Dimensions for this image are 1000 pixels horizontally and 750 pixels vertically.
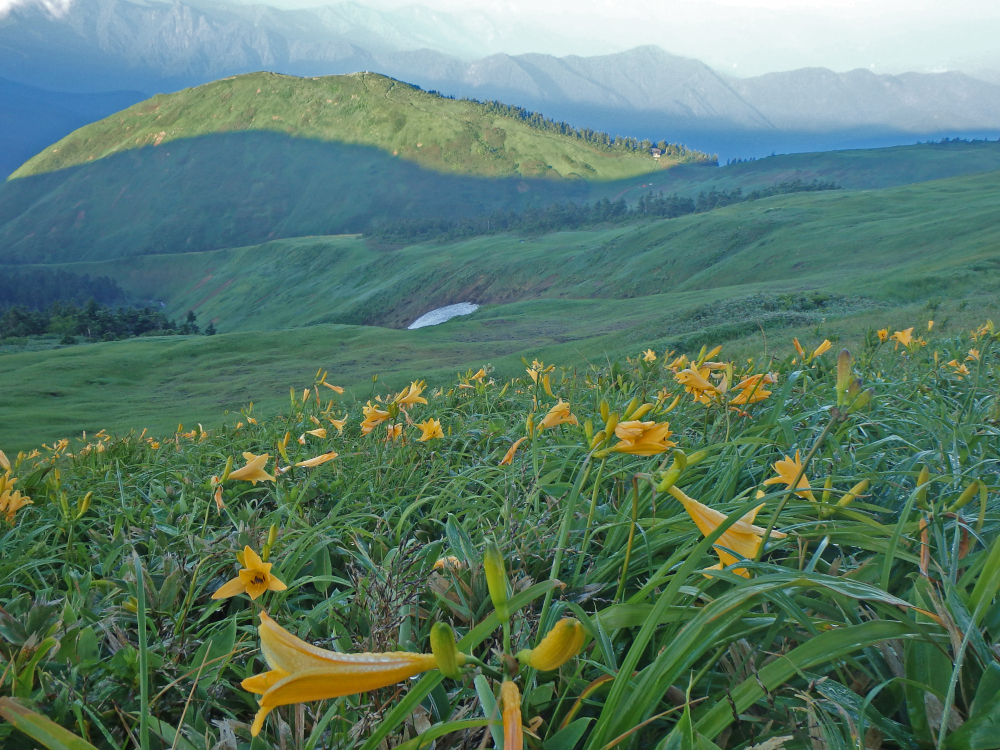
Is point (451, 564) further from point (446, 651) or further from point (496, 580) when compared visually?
point (446, 651)

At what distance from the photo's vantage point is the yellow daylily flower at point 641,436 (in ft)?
3.41

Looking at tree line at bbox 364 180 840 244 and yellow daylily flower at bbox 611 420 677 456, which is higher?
tree line at bbox 364 180 840 244

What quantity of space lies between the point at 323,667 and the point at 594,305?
39866mm

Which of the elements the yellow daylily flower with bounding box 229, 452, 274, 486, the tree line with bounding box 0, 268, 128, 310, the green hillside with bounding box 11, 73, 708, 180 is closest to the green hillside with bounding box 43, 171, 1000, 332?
the tree line with bounding box 0, 268, 128, 310

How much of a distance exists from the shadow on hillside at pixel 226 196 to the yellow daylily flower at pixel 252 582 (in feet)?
490

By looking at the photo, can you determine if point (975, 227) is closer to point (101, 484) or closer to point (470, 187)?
point (101, 484)

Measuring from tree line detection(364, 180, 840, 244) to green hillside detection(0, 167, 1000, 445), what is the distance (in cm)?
1649

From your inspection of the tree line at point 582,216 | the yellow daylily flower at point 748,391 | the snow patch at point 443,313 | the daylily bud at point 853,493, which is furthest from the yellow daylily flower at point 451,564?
the tree line at point 582,216

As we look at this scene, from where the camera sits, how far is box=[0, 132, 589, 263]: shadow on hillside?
146125 mm

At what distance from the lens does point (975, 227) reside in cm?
3294

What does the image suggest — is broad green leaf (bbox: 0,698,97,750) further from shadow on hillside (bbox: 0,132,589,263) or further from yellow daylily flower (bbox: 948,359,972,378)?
shadow on hillside (bbox: 0,132,589,263)

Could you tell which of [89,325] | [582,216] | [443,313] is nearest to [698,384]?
[443,313]

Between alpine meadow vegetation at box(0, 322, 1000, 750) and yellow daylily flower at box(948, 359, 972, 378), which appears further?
yellow daylily flower at box(948, 359, 972, 378)

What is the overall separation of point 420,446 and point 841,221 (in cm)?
5296
